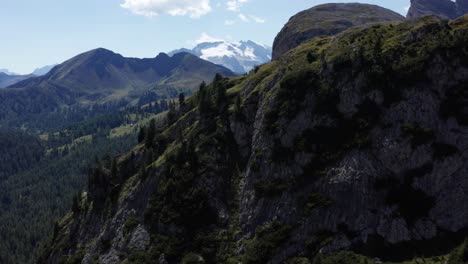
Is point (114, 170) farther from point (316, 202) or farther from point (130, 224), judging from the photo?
point (316, 202)

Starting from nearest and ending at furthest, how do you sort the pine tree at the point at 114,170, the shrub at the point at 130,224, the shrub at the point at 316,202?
the shrub at the point at 316,202
the shrub at the point at 130,224
the pine tree at the point at 114,170

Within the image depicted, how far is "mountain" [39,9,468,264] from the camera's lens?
7381cm

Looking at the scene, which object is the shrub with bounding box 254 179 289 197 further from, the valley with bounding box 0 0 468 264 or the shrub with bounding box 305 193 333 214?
the shrub with bounding box 305 193 333 214

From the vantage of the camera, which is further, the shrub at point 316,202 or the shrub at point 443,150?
the shrub at point 316,202

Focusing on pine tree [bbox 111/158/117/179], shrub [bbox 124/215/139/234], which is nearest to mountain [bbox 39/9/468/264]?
shrub [bbox 124/215/139/234]

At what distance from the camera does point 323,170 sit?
83.8 metres

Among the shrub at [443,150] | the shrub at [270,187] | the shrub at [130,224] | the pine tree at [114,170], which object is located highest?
the shrub at [443,150]

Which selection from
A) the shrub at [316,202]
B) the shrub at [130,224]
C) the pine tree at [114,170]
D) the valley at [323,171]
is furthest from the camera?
the pine tree at [114,170]

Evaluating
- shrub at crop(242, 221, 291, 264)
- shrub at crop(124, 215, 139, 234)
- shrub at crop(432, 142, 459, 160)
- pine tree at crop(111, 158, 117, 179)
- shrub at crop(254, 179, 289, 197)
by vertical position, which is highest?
shrub at crop(432, 142, 459, 160)

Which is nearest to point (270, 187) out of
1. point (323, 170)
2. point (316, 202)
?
point (316, 202)

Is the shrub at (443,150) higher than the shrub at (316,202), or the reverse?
the shrub at (443,150)

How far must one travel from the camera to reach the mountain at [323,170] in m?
73.8

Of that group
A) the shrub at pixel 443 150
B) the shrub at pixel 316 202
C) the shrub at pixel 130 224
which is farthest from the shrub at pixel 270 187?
the shrub at pixel 130 224

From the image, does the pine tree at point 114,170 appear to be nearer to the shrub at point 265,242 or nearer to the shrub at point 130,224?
the shrub at point 130,224
